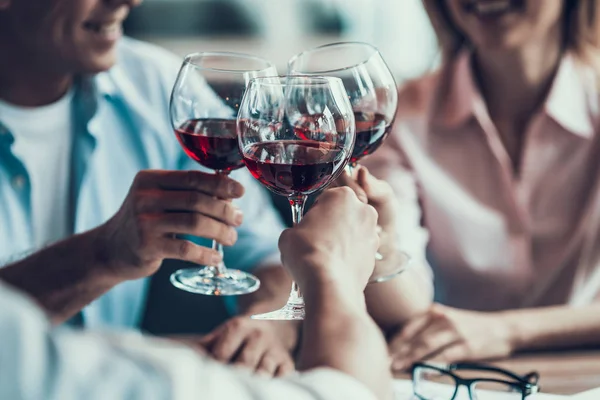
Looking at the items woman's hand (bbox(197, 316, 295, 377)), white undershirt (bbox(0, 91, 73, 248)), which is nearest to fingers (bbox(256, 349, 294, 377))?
woman's hand (bbox(197, 316, 295, 377))

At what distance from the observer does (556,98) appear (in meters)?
1.67

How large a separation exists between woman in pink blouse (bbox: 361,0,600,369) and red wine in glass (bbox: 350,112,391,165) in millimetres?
601

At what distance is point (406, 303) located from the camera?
1.11m

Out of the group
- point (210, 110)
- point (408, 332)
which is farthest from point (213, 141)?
point (408, 332)

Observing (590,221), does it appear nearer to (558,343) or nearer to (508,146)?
(508,146)

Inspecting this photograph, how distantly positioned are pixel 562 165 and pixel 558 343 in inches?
25.1

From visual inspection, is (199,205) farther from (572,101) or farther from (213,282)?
(572,101)

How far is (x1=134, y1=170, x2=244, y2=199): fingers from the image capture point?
96 cm

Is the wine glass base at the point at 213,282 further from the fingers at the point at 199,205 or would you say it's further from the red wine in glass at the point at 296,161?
the red wine in glass at the point at 296,161

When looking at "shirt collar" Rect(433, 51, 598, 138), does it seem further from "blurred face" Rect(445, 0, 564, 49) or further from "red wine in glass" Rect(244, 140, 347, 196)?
"red wine in glass" Rect(244, 140, 347, 196)

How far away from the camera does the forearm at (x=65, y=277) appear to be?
106 cm

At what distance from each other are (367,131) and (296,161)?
18cm

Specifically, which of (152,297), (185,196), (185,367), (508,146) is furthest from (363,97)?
(508,146)

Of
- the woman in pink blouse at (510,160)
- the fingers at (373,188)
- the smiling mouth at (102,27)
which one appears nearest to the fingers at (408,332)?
the fingers at (373,188)
